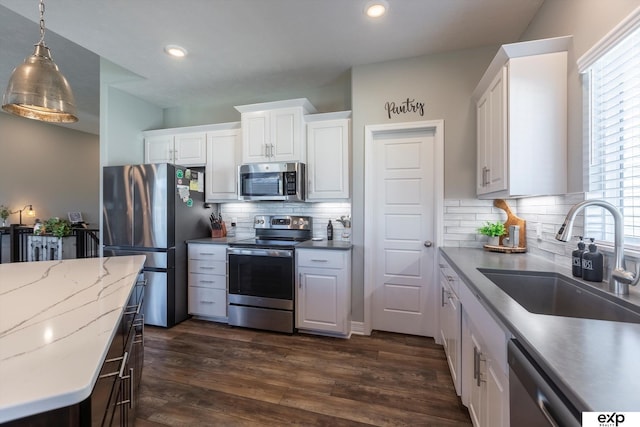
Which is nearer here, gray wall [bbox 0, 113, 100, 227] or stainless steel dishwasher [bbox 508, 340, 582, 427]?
stainless steel dishwasher [bbox 508, 340, 582, 427]

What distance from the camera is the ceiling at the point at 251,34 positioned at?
204 cm

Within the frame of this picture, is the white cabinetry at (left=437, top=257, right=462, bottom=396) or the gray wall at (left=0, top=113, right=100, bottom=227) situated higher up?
the gray wall at (left=0, top=113, right=100, bottom=227)

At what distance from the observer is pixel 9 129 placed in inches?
212

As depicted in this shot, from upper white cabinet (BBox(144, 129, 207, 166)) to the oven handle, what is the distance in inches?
52.5

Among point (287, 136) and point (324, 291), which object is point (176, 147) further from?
point (324, 291)

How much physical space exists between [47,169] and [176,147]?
15.3 feet

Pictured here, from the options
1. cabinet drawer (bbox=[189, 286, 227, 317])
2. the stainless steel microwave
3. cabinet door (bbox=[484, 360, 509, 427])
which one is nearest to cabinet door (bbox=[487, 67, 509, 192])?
cabinet door (bbox=[484, 360, 509, 427])

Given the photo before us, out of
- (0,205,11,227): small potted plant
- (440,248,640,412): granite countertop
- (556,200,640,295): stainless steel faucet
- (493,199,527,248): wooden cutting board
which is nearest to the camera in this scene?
(440,248,640,412): granite countertop

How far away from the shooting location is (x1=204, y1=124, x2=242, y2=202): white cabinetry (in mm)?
3461

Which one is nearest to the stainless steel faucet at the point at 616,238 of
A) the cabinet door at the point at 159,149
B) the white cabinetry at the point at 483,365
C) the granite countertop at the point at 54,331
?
the white cabinetry at the point at 483,365

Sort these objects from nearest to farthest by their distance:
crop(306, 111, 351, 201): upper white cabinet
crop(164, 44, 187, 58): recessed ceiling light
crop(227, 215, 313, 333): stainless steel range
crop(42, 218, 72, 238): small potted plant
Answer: crop(164, 44, 187, 58): recessed ceiling light, crop(227, 215, 313, 333): stainless steel range, crop(306, 111, 351, 201): upper white cabinet, crop(42, 218, 72, 238): small potted plant

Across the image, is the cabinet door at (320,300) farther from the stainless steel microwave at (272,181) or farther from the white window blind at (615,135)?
the white window blind at (615,135)

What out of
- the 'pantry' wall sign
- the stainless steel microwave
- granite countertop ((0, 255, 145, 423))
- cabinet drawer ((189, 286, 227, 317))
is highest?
the 'pantry' wall sign

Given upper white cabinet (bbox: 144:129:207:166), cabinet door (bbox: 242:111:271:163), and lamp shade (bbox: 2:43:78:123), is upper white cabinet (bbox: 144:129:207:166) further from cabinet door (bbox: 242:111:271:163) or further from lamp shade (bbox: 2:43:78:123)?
lamp shade (bbox: 2:43:78:123)
